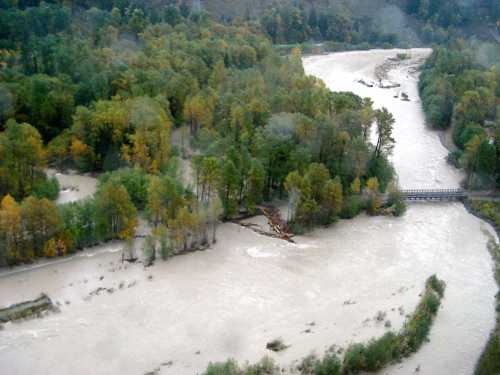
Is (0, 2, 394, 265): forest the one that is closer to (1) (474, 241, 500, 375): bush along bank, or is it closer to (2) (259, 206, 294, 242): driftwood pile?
(2) (259, 206, 294, 242): driftwood pile

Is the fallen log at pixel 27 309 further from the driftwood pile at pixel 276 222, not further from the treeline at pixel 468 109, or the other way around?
the treeline at pixel 468 109

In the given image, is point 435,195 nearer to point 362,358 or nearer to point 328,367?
point 362,358

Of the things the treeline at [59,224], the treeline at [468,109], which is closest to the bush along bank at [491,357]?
the treeline at [468,109]

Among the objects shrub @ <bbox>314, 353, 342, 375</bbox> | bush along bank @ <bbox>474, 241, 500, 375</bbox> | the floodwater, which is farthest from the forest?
bush along bank @ <bbox>474, 241, 500, 375</bbox>

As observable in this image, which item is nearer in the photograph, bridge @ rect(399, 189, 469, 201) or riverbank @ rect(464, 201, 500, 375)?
riverbank @ rect(464, 201, 500, 375)

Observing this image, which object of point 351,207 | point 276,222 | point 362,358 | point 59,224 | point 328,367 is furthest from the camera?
point 351,207

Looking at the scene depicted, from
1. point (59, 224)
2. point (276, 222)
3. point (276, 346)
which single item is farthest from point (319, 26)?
point (276, 346)

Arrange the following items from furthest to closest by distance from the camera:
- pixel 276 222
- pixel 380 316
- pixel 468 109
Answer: pixel 468 109, pixel 276 222, pixel 380 316

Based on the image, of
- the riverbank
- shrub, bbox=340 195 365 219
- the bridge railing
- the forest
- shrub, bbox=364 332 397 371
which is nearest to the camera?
the riverbank
